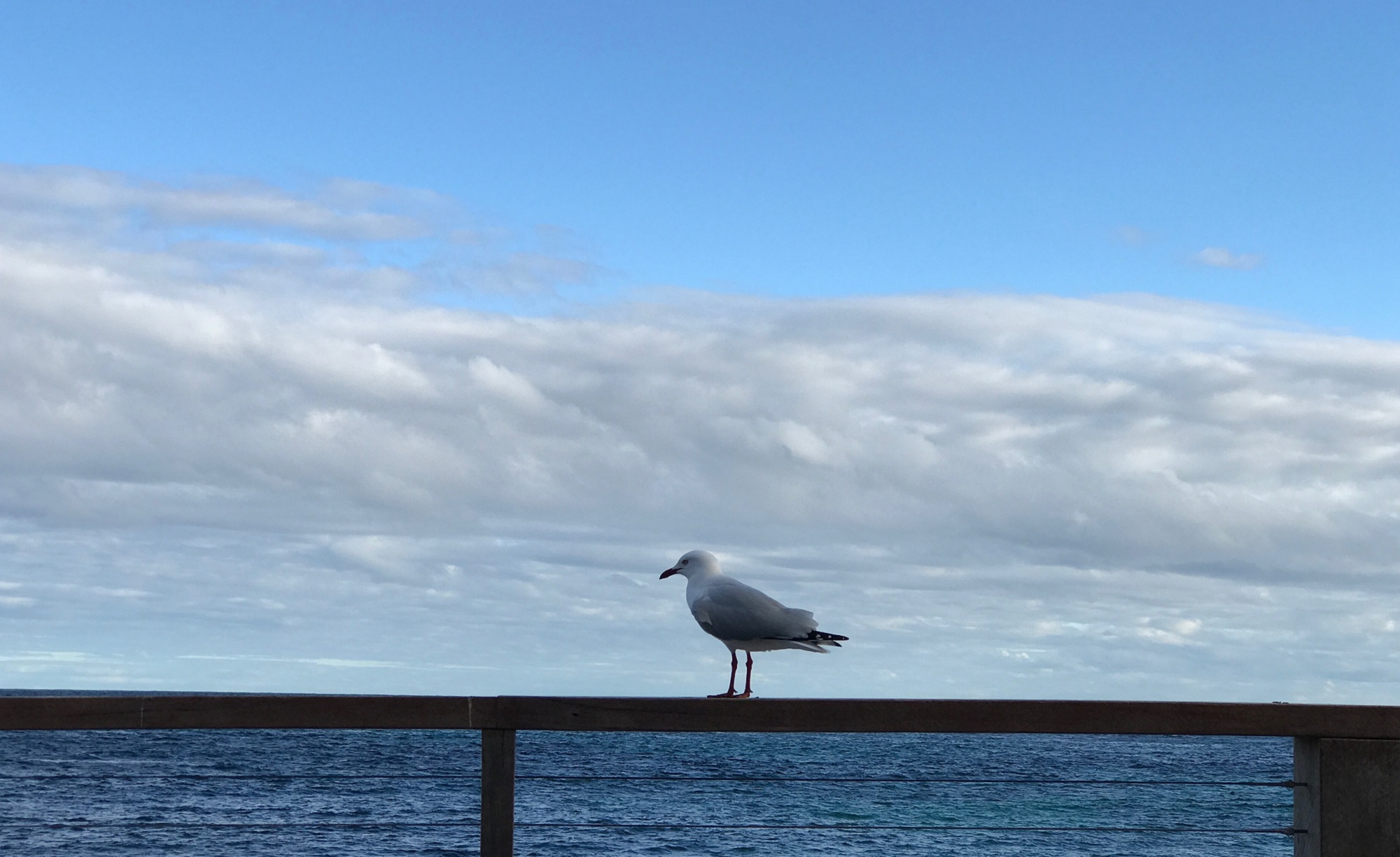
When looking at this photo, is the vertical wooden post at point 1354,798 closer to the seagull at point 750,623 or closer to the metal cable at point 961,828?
the metal cable at point 961,828

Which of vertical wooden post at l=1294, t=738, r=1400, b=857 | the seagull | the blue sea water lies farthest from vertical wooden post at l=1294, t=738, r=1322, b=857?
the blue sea water

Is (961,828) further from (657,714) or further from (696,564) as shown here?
(696,564)

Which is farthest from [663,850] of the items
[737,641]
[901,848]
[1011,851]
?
[737,641]

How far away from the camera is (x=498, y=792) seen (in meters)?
3.11

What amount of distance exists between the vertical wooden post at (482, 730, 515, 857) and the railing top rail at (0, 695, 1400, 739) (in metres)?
0.04

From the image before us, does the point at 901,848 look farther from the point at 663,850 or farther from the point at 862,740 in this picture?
the point at 862,740

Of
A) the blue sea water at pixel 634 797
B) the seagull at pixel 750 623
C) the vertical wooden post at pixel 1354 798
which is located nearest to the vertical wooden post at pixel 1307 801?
the vertical wooden post at pixel 1354 798

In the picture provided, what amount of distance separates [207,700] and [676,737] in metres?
61.8

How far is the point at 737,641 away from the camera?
4.93 m

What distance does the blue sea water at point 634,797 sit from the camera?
23266mm

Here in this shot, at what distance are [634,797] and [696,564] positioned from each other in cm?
2966

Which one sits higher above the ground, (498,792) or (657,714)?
(657,714)

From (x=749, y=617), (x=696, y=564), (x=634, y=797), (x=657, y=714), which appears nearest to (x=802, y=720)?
(x=657, y=714)

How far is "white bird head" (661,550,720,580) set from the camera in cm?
558
